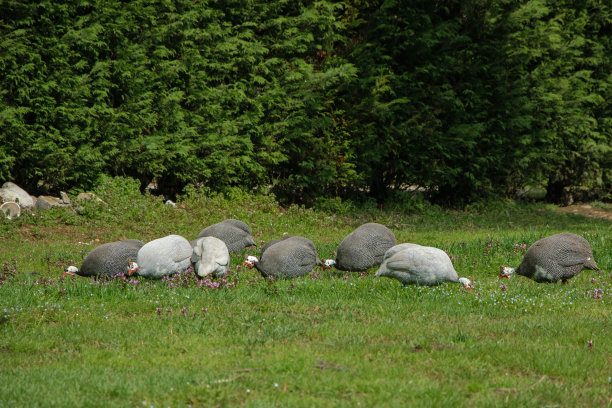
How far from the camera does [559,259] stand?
6.63 m

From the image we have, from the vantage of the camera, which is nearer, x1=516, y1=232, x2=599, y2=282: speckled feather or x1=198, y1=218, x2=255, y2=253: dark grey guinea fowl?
x1=516, y1=232, x2=599, y2=282: speckled feather

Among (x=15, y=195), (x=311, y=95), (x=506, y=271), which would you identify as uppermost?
(x=311, y=95)

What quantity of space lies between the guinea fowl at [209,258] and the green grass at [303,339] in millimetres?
187

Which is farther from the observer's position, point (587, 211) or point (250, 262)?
point (587, 211)

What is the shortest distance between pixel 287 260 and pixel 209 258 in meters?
0.90

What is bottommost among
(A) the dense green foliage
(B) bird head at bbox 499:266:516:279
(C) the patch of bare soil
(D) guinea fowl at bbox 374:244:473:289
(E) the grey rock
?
(C) the patch of bare soil

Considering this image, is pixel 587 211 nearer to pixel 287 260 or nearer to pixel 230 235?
pixel 230 235

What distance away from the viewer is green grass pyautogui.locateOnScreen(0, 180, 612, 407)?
3.55 m

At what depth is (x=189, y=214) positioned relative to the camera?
1112 cm

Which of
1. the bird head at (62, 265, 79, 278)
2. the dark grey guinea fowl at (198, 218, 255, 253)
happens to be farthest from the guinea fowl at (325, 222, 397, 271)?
the bird head at (62, 265, 79, 278)

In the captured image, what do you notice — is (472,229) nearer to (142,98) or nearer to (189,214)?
(189,214)

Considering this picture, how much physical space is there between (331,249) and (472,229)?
4.34 m

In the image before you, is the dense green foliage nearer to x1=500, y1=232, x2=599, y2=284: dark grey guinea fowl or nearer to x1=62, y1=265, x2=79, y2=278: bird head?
x1=62, y1=265, x2=79, y2=278: bird head

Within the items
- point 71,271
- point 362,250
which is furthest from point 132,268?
point 362,250
